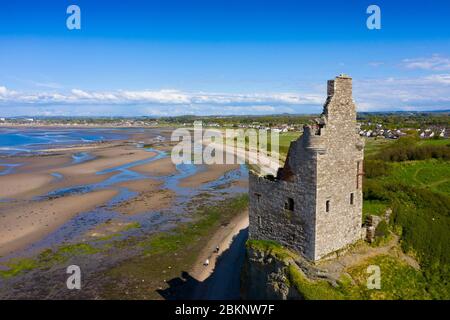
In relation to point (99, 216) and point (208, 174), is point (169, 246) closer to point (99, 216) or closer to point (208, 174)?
point (99, 216)

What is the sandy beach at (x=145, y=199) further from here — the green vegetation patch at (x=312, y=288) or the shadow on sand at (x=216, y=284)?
the green vegetation patch at (x=312, y=288)

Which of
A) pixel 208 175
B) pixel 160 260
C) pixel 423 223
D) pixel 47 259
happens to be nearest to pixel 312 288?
pixel 423 223

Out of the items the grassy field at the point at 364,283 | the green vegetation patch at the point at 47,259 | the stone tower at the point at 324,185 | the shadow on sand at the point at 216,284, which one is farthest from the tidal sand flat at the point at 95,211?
the grassy field at the point at 364,283

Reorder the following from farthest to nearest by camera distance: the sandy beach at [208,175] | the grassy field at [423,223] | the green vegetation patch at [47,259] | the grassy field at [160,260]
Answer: the sandy beach at [208,175] → the green vegetation patch at [47,259] → the grassy field at [160,260] → the grassy field at [423,223]

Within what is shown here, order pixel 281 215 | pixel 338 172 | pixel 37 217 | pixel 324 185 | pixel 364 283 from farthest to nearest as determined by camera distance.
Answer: pixel 37 217
pixel 281 215
pixel 338 172
pixel 324 185
pixel 364 283

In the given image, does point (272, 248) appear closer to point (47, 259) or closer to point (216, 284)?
point (216, 284)

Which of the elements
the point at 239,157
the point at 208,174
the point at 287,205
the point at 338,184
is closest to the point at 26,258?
the point at 287,205
